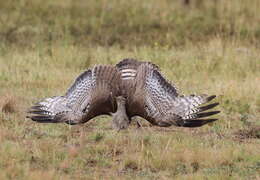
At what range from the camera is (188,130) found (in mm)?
8047

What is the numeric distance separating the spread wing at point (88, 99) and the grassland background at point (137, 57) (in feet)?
0.73

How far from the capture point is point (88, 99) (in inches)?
277

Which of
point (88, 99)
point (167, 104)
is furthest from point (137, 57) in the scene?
point (88, 99)

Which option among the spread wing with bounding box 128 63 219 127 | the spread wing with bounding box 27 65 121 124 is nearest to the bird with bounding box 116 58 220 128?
the spread wing with bounding box 128 63 219 127

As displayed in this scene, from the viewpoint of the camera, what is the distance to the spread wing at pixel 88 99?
7.00 metres

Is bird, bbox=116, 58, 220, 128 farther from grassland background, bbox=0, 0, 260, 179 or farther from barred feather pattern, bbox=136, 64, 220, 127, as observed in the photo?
grassland background, bbox=0, 0, 260, 179

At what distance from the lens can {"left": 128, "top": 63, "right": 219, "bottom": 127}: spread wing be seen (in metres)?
7.03

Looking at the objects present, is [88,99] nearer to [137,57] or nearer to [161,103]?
[161,103]

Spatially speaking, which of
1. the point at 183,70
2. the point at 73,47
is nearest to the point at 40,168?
the point at 183,70

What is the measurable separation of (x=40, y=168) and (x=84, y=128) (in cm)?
172

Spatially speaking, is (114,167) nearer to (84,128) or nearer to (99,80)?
(99,80)

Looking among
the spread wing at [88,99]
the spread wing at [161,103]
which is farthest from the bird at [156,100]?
the spread wing at [88,99]

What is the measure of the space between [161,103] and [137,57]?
4724 mm

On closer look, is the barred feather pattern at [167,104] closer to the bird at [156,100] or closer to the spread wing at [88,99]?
the bird at [156,100]
